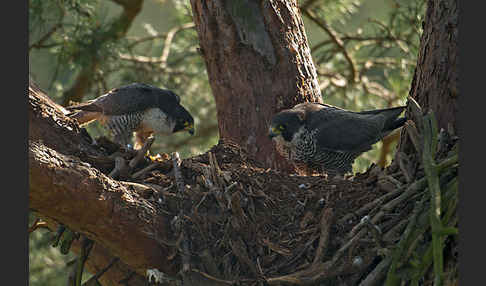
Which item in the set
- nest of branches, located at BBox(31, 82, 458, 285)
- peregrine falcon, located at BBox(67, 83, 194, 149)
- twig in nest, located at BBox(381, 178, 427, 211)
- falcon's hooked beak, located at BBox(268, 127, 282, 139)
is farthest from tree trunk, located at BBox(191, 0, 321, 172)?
twig in nest, located at BBox(381, 178, 427, 211)

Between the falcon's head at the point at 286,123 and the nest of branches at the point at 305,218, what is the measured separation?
544 mm

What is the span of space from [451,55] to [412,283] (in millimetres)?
1100

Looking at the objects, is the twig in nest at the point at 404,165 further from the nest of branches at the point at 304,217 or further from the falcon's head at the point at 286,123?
the falcon's head at the point at 286,123

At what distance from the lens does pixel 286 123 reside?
377 cm

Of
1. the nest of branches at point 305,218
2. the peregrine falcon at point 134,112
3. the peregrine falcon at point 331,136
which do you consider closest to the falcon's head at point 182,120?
the peregrine falcon at point 134,112

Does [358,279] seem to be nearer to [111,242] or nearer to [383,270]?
[383,270]

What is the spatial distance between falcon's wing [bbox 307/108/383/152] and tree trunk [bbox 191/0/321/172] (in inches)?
8.7

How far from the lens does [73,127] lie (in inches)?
118

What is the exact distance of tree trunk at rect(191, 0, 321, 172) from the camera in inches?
153

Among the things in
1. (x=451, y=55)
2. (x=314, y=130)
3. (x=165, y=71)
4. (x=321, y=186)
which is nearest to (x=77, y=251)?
(x=321, y=186)

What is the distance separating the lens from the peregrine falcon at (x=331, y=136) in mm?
4048

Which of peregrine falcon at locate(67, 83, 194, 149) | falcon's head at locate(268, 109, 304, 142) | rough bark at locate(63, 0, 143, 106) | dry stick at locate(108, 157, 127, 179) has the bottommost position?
dry stick at locate(108, 157, 127, 179)

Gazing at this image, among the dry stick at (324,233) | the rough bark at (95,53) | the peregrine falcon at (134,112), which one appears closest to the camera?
the dry stick at (324,233)

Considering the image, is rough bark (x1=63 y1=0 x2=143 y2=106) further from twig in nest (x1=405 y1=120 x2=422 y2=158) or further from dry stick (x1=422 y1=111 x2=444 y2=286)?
dry stick (x1=422 y1=111 x2=444 y2=286)
